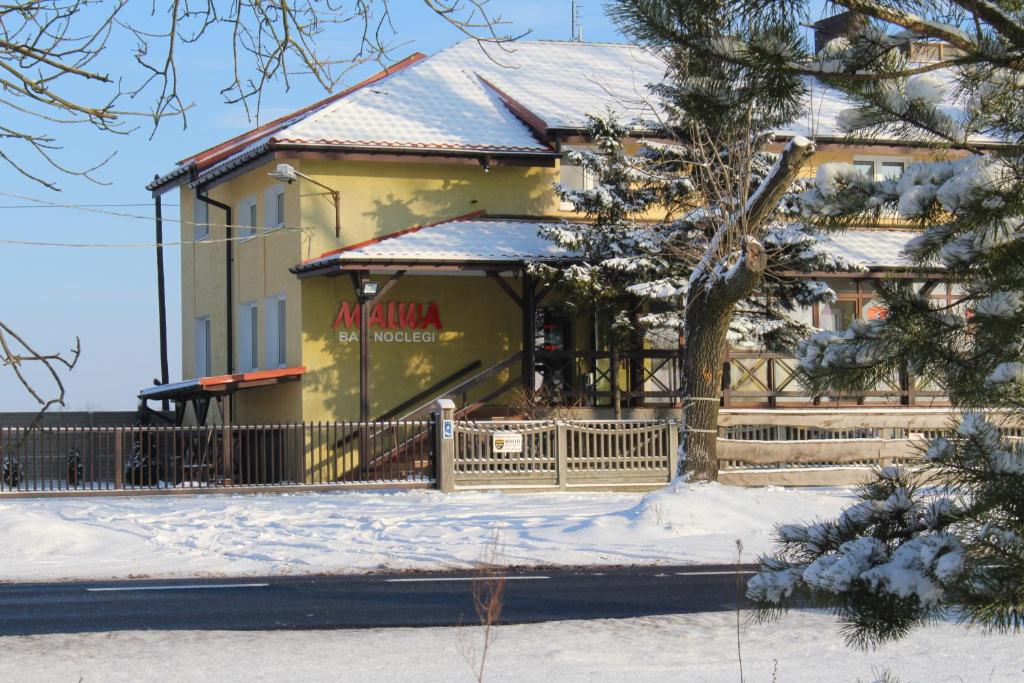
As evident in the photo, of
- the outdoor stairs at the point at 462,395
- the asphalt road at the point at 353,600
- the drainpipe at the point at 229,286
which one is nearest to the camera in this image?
the asphalt road at the point at 353,600

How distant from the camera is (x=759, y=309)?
26.8m

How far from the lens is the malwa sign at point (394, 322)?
28.2 m

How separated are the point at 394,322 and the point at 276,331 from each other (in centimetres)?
322

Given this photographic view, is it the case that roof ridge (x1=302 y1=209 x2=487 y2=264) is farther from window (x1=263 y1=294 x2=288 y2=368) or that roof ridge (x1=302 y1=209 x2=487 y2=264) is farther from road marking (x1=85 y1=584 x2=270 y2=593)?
road marking (x1=85 y1=584 x2=270 y2=593)

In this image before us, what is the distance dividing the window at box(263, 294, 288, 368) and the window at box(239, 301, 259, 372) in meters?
1.10

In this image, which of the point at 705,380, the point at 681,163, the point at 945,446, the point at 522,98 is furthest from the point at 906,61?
the point at 522,98

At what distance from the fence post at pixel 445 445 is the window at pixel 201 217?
545 inches

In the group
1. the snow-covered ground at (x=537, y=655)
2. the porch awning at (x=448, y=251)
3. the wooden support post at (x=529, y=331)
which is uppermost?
the porch awning at (x=448, y=251)

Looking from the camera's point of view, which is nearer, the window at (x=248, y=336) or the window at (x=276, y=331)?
the window at (x=276, y=331)

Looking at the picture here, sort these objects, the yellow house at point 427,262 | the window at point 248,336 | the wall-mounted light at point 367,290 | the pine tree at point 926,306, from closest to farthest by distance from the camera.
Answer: the pine tree at point 926,306 → the wall-mounted light at point 367,290 → the yellow house at point 427,262 → the window at point 248,336

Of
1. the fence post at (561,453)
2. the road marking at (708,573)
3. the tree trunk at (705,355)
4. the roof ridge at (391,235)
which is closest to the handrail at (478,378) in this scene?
the roof ridge at (391,235)

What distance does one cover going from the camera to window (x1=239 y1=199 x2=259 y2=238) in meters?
31.2

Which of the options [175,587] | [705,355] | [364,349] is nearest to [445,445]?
[705,355]

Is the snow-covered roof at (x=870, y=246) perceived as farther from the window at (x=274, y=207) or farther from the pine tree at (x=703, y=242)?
the window at (x=274, y=207)
